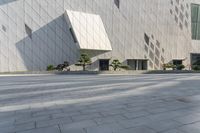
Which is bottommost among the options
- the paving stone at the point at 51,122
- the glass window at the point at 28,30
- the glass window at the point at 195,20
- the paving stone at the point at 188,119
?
the paving stone at the point at 51,122

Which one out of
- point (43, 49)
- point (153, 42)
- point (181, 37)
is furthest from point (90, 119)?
point (181, 37)

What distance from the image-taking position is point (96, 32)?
28.5 metres

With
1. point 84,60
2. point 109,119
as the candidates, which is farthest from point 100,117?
point 84,60

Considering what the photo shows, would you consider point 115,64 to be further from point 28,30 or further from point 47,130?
point 47,130

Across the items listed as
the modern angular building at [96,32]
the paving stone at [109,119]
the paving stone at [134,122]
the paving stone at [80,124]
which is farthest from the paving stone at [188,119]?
the modern angular building at [96,32]

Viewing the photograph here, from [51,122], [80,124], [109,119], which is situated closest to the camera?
[80,124]

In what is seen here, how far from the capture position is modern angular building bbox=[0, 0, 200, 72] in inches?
974

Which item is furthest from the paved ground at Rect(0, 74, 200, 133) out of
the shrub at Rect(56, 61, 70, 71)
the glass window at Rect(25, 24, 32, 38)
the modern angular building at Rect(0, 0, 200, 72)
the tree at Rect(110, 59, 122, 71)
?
the tree at Rect(110, 59, 122, 71)

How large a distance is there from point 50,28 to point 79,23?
3.85 meters

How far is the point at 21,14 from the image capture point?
2500 centimetres

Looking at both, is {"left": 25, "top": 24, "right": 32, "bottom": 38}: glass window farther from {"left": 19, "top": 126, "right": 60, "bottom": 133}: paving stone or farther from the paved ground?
{"left": 19, "top": 126, "right": 60, "bottom": 133}: paving stone

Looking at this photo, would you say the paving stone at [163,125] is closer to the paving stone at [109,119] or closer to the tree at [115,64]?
the paving stone at [109,119]

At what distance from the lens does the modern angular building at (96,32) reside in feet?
81.1

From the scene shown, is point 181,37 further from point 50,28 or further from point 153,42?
point 50,28
